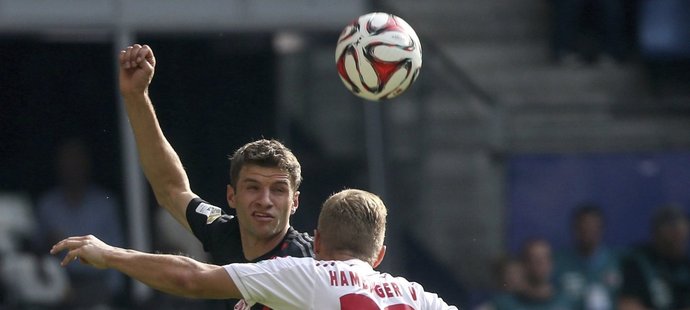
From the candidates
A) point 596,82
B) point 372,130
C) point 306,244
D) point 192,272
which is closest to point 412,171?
point 372,130

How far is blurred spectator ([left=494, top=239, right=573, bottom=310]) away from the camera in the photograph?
510 inches

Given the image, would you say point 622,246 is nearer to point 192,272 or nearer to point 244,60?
point 244,60

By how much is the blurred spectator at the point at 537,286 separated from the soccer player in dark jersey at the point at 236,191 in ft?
20.8

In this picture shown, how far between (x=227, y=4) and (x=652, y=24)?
4974 millimetres

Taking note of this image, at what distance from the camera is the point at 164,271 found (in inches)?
213

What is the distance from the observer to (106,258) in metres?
5.39

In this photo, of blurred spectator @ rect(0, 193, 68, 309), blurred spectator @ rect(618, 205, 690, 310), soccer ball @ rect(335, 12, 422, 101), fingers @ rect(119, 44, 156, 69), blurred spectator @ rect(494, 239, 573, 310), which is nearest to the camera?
fingers @ rect(119, 44, 156, 69)

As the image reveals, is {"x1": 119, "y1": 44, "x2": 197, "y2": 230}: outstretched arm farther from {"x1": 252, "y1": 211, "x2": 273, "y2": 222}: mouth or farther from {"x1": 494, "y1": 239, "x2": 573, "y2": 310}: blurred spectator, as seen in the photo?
{"x1": 494, "y1": 239, "x2": 573, "y2": 310}: blurred spectator

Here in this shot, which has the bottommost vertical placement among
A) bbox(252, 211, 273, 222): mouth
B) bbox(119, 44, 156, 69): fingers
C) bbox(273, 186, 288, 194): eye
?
bbox(252, 211, 273, 222): mouth

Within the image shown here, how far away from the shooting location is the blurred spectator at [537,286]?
13.0 m

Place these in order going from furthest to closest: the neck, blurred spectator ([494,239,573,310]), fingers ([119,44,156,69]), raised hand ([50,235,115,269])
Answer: blurred spectator ([494,239,573,310])
fingers ([119,44,156,69])
the neck
raised hand ([50,235,115,269])

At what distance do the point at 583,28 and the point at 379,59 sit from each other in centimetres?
801

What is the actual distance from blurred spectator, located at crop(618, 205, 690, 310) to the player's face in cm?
780

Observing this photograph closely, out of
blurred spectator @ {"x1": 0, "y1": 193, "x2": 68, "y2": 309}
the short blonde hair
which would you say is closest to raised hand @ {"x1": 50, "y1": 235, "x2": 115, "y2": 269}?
the short blonde hair
